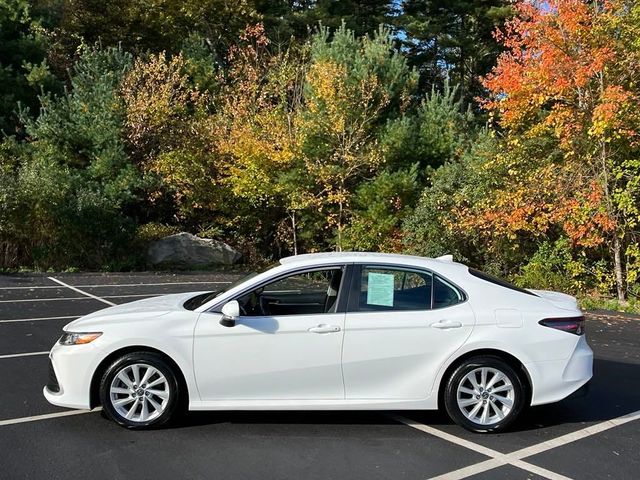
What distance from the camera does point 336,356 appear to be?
471cm

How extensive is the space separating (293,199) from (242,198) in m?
2.24

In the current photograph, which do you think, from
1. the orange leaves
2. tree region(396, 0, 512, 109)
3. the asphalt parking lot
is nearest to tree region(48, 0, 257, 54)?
tree region(396, 0, 512, 109)

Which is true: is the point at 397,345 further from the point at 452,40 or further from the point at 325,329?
the point at 452,40

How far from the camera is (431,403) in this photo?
189 inches

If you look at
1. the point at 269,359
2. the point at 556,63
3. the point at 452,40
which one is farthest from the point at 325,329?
the point at 452,40

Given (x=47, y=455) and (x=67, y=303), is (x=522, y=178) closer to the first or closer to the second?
(x=67, y=303)

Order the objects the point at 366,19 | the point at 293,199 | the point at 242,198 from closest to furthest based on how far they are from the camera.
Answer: the point at 293,199
the point at 242,198
the point at 366,19

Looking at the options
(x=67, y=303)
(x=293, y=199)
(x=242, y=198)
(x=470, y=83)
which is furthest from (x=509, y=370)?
(x=470, y=83)

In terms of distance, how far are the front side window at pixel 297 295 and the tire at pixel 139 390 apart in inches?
31.7

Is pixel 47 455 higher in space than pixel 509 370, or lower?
lower

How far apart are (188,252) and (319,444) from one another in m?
14.2

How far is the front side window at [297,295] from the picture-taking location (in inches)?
195

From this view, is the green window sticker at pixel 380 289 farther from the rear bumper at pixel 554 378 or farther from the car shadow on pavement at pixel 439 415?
the rear bumper at pixel 554 378

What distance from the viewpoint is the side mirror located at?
4652 mm
